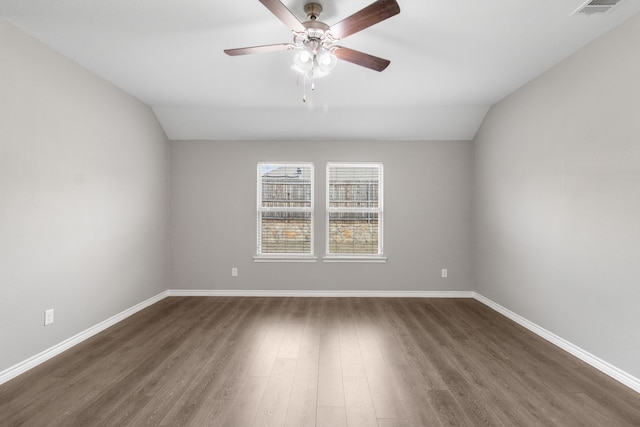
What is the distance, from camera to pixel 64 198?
297 cm

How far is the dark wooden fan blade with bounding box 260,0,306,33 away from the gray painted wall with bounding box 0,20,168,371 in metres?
2.15

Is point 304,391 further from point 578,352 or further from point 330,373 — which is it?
point 578,352

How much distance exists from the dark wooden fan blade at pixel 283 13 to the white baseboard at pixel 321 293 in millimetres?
3689

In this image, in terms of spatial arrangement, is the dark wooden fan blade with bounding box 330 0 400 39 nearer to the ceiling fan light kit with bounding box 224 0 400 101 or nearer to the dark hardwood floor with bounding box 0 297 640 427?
the ceiling fan light kit with bounding box 224 0 400 101

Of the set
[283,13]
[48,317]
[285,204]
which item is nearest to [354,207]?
[285,204]

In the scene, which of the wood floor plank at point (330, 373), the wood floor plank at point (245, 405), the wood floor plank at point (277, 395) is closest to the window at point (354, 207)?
the wood floor plank at point (330, 373)

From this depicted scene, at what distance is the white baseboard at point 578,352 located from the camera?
2.37 meters

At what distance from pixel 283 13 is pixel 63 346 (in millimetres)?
3386

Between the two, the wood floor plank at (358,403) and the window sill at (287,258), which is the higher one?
the window sill at (287,258)

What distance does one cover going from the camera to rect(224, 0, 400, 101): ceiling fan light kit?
188cm

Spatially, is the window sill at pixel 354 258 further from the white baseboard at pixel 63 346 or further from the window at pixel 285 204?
the white baseboard at pixel 63 346

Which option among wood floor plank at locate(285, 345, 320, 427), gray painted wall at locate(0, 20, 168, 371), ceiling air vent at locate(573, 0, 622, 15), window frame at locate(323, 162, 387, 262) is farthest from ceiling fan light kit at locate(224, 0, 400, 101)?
window frame at locate(323, 162, 387, 262)

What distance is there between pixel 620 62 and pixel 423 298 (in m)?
3.46

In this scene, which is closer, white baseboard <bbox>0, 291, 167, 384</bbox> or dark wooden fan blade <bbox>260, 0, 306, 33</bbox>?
dark wooden fan blade <bbox>260, 0, 306, 33</bbox>
